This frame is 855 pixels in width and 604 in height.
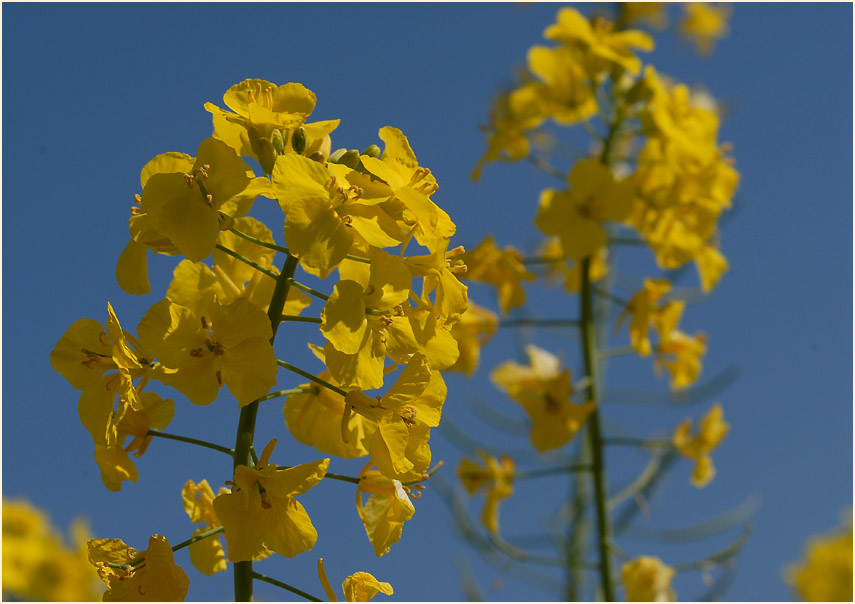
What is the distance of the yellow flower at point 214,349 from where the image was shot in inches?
44.9

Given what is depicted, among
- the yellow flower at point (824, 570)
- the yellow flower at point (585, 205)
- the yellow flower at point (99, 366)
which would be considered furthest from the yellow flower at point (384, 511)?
the yellow flower at point (824, 570)

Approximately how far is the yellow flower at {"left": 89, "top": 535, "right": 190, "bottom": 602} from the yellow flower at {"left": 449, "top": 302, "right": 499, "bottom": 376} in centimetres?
175

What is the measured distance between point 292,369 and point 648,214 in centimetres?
187

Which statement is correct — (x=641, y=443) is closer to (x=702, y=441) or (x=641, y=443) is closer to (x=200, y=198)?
(x=702, y=441)

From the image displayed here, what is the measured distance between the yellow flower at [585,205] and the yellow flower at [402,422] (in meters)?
1.54


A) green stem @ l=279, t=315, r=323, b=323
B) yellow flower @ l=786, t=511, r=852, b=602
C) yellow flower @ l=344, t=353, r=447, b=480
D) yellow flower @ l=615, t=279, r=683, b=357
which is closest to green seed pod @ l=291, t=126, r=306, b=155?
green stem @ l=279, t=315, r=323, b=323

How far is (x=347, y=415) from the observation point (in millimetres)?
1250

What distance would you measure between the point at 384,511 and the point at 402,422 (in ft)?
0.50

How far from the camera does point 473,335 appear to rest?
114 inches

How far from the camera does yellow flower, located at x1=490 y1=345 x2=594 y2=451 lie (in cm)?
258

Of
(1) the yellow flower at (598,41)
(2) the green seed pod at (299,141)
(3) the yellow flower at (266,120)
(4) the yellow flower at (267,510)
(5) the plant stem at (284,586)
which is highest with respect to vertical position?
(1) the yellow flower at (598,41)

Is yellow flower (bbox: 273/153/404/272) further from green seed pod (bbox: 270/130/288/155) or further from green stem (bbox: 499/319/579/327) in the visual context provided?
green stem (bbox: 499/319/579/327)

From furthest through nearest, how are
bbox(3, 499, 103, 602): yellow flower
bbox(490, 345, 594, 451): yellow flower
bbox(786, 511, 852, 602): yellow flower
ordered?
bbox(786, 511, 852, 602): yellow flower
bbox(3, 499, 103, 602): yellow flower
bbox(490, 345, 594, 451): yellow flower

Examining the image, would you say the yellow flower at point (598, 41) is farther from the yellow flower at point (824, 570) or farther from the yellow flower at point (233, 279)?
the yellow flower at point (824, 570)
